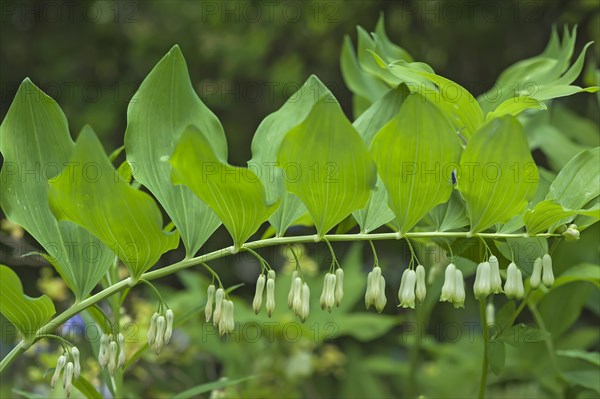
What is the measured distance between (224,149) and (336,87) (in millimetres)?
2481

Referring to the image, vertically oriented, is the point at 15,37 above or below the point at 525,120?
above

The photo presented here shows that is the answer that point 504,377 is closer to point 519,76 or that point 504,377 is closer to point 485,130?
point 519,76

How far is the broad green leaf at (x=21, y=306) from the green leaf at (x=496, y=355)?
66cm

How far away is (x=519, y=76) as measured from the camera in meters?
1.59

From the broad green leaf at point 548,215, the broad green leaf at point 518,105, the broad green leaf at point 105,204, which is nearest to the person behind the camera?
the broad green leaf at point 105,204

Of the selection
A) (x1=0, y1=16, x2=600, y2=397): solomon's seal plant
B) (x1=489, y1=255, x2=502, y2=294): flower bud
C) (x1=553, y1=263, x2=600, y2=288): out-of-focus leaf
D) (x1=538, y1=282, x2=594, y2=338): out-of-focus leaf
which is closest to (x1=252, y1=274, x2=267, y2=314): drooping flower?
(x1=0, y1=16, x2=600, y2=397): solomon's seal plant

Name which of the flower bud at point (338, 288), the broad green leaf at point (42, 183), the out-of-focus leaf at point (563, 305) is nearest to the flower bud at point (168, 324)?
the broad green leaf at point (42, 183)

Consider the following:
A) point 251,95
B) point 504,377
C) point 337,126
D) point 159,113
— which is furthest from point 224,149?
point 251,95

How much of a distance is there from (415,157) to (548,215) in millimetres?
207

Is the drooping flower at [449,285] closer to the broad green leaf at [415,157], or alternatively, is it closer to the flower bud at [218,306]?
the broad green leaf at [415,157]

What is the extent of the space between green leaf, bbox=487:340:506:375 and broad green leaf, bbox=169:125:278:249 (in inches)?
17.1

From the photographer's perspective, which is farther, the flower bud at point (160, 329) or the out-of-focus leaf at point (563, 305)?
the out-of-focus leaf at point (563, 305)

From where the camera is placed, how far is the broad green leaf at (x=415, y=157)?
95cm

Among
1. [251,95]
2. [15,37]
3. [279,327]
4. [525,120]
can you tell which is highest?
[15,37]
